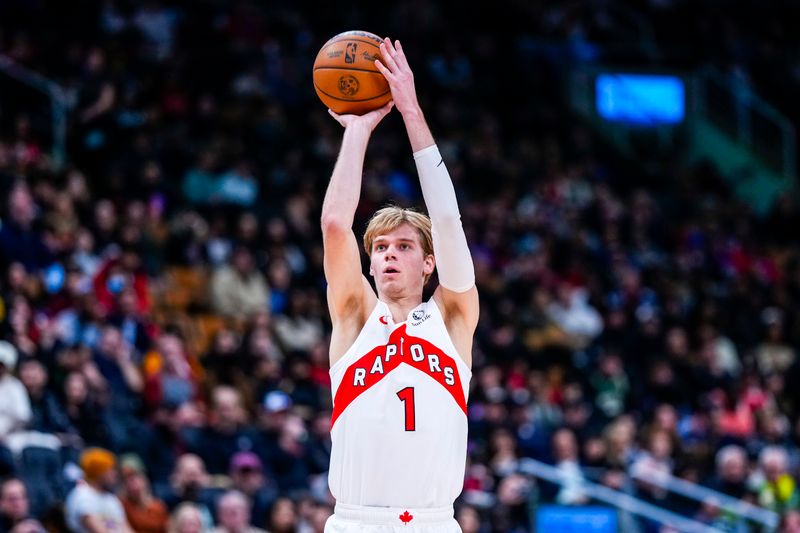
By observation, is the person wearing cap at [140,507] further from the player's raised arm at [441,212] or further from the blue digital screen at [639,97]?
the blue digital screen at [639,97]

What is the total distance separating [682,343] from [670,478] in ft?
12.4

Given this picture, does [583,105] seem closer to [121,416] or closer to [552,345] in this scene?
[552,345]

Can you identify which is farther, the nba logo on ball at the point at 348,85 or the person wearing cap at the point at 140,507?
the person wearing cap at the point at 140,507

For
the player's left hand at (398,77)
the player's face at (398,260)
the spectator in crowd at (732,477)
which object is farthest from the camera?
the spectator in crowd at (732,477)

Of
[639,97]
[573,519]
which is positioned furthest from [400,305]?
[639,97]

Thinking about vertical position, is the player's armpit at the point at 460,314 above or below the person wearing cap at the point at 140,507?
above

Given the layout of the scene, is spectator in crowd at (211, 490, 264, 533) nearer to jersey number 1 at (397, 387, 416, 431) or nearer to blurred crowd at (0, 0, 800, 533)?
blurred crowd at (0, 0, 800, 533)

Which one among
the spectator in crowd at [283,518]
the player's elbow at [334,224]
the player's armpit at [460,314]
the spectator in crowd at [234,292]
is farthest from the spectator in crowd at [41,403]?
the player's elbow at [334,224]

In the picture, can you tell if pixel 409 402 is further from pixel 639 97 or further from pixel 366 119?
pixel 639 97

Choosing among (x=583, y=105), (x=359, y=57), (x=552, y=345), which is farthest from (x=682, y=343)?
(x=359, y=57)

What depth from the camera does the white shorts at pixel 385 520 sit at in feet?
17.8

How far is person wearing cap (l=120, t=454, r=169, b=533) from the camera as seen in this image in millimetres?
11102

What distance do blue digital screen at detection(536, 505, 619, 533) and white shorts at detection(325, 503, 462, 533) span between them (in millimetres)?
7723

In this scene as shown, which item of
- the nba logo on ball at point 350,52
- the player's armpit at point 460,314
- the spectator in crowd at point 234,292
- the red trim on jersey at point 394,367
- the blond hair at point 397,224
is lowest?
the red trim on jersey at point 394,367
